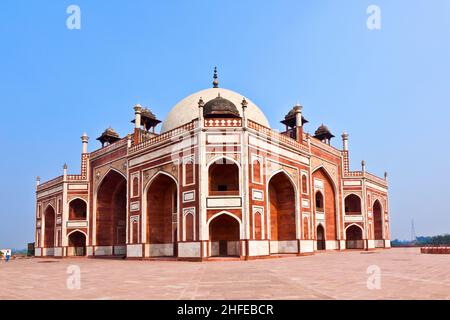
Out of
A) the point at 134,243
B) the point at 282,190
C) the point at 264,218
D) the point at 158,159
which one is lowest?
the point at 134,243

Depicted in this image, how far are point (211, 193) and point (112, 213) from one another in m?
15.4

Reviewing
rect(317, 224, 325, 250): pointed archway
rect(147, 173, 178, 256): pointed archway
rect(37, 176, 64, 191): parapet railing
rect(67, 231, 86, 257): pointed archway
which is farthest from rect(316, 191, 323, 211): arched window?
rect(37, 176, 64, 191): parapet railing

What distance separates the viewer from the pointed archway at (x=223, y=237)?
73.7ft

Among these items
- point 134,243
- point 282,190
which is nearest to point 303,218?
point 282,190

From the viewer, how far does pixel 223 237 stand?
22.6 m

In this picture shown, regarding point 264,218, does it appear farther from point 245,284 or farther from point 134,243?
point 245,284

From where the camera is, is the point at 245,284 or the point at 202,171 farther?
the point at 202,171

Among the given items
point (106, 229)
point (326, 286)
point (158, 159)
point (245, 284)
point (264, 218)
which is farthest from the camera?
point (106, 229)

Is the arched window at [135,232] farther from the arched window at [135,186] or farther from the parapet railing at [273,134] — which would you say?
the parapet railing at [273,134]

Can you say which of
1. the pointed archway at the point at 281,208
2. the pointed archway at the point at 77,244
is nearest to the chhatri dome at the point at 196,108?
the pointed archway at the point at 281,208

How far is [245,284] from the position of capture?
9.73 m
